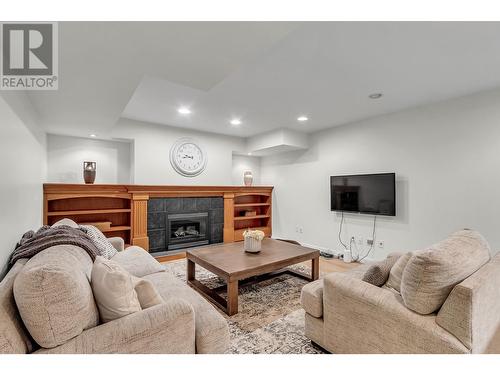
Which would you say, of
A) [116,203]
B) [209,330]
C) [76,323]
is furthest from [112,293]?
[116,203]

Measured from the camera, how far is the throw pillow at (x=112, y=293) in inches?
46.1

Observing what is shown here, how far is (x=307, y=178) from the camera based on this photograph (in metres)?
4.91

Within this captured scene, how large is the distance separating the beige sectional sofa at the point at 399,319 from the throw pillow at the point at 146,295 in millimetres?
1065

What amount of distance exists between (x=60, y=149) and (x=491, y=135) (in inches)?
233

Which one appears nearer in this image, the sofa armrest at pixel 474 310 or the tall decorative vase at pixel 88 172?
the sofa armrest at pixel 474 310

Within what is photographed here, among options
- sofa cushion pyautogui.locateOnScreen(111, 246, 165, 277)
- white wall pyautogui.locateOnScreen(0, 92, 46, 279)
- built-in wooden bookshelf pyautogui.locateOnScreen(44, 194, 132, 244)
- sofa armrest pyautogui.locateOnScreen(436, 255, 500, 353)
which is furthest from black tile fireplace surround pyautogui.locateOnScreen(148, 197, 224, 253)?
sofa armrest pyautogui.locateOnScreen(436, 255, 500, 353)

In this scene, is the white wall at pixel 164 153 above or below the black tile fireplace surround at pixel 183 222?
above

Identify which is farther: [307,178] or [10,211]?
[307,178]

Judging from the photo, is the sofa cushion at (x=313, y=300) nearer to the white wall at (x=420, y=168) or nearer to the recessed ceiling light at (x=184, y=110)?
the white wall at (x=420, y=168)

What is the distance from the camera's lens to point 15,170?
6.03 ft

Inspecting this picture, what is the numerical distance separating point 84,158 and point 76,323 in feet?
12.4

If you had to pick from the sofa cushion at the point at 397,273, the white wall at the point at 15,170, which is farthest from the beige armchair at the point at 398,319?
the white wall at the point at 15,170

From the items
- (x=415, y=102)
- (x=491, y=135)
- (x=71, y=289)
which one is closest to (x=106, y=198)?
(x=71, y=289)

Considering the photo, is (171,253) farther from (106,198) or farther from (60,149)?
(60,149)
